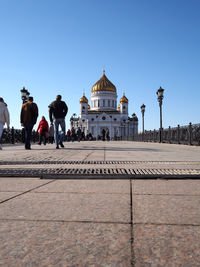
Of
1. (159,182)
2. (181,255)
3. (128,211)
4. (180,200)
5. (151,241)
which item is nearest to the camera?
(181,255)

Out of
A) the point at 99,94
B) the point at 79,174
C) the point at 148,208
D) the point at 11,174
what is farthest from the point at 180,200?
the point at 99,94

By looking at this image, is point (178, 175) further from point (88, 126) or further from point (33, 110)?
point (88, 126)

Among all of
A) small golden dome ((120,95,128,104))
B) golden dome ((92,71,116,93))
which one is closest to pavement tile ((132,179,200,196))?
golden dome ((92,71,116,93))

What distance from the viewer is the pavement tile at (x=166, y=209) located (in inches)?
65.1

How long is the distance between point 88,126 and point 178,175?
9646 cm

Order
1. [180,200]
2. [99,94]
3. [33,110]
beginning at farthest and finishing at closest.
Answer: [99,94] < [33,110] < [180,200]

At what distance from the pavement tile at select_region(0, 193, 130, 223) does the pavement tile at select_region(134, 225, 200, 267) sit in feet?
0.78

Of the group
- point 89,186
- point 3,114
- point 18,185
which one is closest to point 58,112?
point 3,114

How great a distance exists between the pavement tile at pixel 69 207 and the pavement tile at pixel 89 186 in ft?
0.63

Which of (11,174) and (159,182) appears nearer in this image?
(159,182)

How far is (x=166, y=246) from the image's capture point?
1.25m

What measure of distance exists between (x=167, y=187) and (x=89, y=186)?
31.7 inches

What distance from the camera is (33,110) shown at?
9906 mm

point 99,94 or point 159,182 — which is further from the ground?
point 99,94
